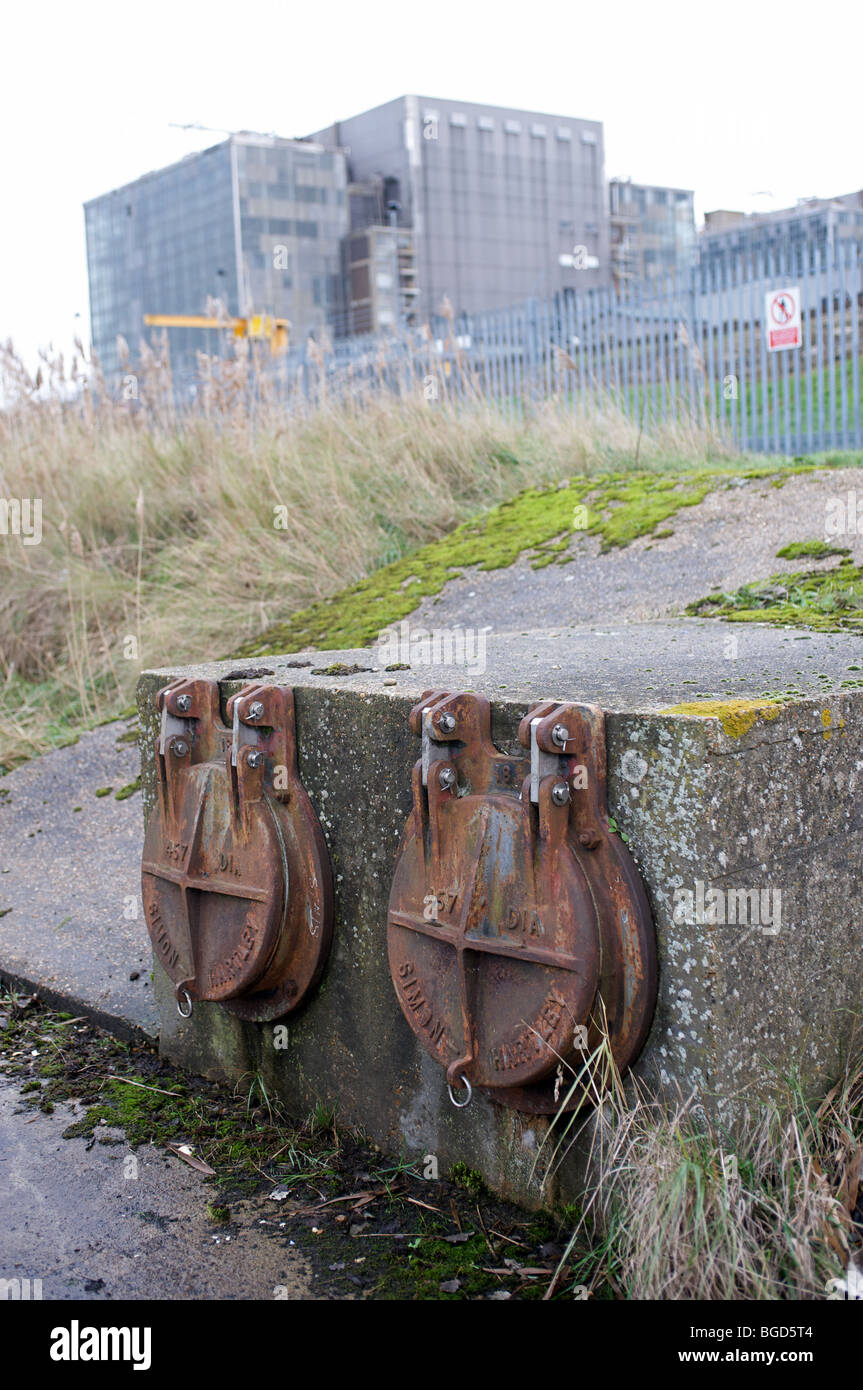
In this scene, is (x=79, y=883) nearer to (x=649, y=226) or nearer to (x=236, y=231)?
(x=236, y=231)

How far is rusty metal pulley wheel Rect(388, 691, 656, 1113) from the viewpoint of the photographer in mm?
1808

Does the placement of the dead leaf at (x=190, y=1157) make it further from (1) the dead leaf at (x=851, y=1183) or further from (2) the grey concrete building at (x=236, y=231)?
(2) the grey concrete building at (x=236, y=231)

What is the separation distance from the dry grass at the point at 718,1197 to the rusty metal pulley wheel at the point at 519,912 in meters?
0.11

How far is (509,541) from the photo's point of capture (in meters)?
5.66

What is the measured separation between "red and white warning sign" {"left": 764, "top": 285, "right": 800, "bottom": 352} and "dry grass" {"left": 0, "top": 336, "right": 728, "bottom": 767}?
244 inches

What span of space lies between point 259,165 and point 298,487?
6432 centimetres

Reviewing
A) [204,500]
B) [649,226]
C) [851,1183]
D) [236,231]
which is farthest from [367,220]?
[851,1183]

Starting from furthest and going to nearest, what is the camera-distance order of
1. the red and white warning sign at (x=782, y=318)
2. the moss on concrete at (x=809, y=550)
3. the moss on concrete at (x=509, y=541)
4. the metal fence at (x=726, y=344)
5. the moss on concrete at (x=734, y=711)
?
the red and white warning sign at (x=782, y=318) < the metal fence at (x=726, y=344) < the moss on concrete at (x=509, y=541) < the moss on concrete at (x=809, y=550) < the moss on concrete at (x=734, y=711)

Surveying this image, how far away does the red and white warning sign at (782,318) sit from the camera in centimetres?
1275

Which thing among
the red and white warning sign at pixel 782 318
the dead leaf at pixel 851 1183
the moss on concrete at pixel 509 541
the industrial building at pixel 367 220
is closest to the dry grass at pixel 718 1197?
the dead leaf at pixel 851 1183

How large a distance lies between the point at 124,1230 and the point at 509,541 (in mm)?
3989

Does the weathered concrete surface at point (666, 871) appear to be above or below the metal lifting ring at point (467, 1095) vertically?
above

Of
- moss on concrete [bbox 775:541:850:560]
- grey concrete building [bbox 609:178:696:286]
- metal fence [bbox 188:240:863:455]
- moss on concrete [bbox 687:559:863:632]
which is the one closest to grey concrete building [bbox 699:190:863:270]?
grey concrete building [bbox 609:178:696:286]
